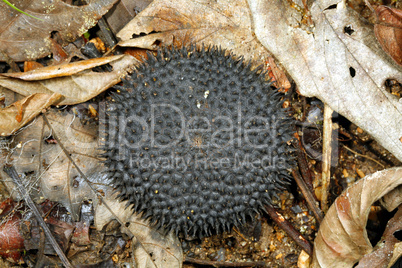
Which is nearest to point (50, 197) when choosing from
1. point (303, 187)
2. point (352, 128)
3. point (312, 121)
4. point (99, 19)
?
point (99, 19)

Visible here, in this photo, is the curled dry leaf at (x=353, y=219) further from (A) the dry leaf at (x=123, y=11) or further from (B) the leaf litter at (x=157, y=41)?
(A) the dry leaf at (x=123, y=11)

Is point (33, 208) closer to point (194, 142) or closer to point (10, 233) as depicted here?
point (10, 233)

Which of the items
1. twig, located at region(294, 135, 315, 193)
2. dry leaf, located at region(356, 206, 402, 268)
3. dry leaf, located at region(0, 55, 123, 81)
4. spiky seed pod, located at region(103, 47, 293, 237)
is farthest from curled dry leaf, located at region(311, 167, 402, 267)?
dry leaf, located at region(0, 55, 123, 81)

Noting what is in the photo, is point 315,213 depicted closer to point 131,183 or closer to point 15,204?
point 131,183

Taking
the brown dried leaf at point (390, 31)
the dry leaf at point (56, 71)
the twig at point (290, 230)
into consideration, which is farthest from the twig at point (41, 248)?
the brown dried leaf at point (390, 31)

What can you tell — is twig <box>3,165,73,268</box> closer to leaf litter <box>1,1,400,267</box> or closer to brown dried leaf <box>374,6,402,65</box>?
leaf litter <box>1,1,400,267</box>

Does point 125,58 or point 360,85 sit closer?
point 360,85

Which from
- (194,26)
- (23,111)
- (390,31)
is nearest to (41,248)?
(23,111)
